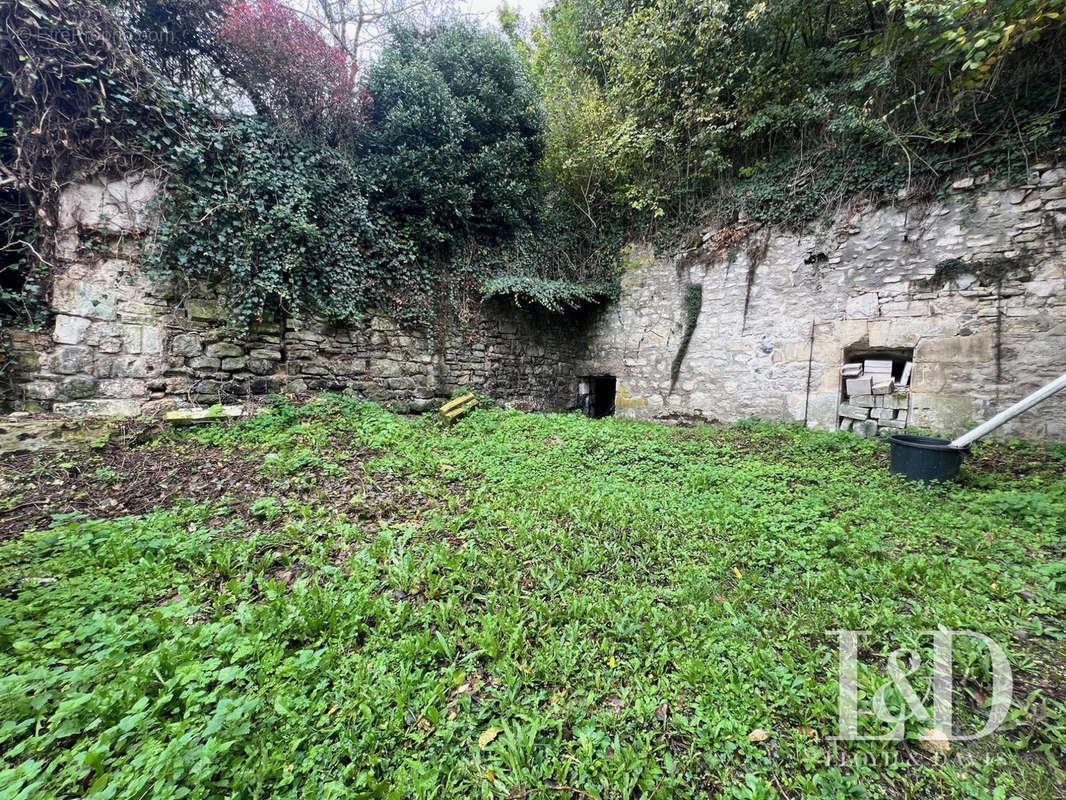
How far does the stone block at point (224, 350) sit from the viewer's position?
14.6ft

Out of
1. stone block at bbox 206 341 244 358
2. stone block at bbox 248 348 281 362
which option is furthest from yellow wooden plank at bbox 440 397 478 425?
stone block at bbox 206 341 244 358

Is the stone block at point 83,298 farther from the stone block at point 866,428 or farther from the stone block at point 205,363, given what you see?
the stone block at point 866,428

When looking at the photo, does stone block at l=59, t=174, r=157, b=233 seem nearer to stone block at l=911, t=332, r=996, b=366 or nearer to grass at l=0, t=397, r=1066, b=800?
grass at l=0, t=397, r=1066, b=800

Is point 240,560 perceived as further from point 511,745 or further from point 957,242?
point 957,242

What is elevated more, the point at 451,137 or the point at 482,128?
the point at 482,128

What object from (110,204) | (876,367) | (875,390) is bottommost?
(875,390)

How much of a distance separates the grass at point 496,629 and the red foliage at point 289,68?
4555mm

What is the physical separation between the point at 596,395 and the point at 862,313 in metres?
4.77

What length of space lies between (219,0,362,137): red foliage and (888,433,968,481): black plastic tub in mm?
7670

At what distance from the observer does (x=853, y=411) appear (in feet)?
17.6

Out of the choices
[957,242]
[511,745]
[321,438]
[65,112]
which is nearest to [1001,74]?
[957,242]

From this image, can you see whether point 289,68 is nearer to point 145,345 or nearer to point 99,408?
point 145,345

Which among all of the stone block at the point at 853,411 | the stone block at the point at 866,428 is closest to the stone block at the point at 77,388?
the stone block at the point at 853,411

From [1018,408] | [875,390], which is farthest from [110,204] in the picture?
[875,390]
